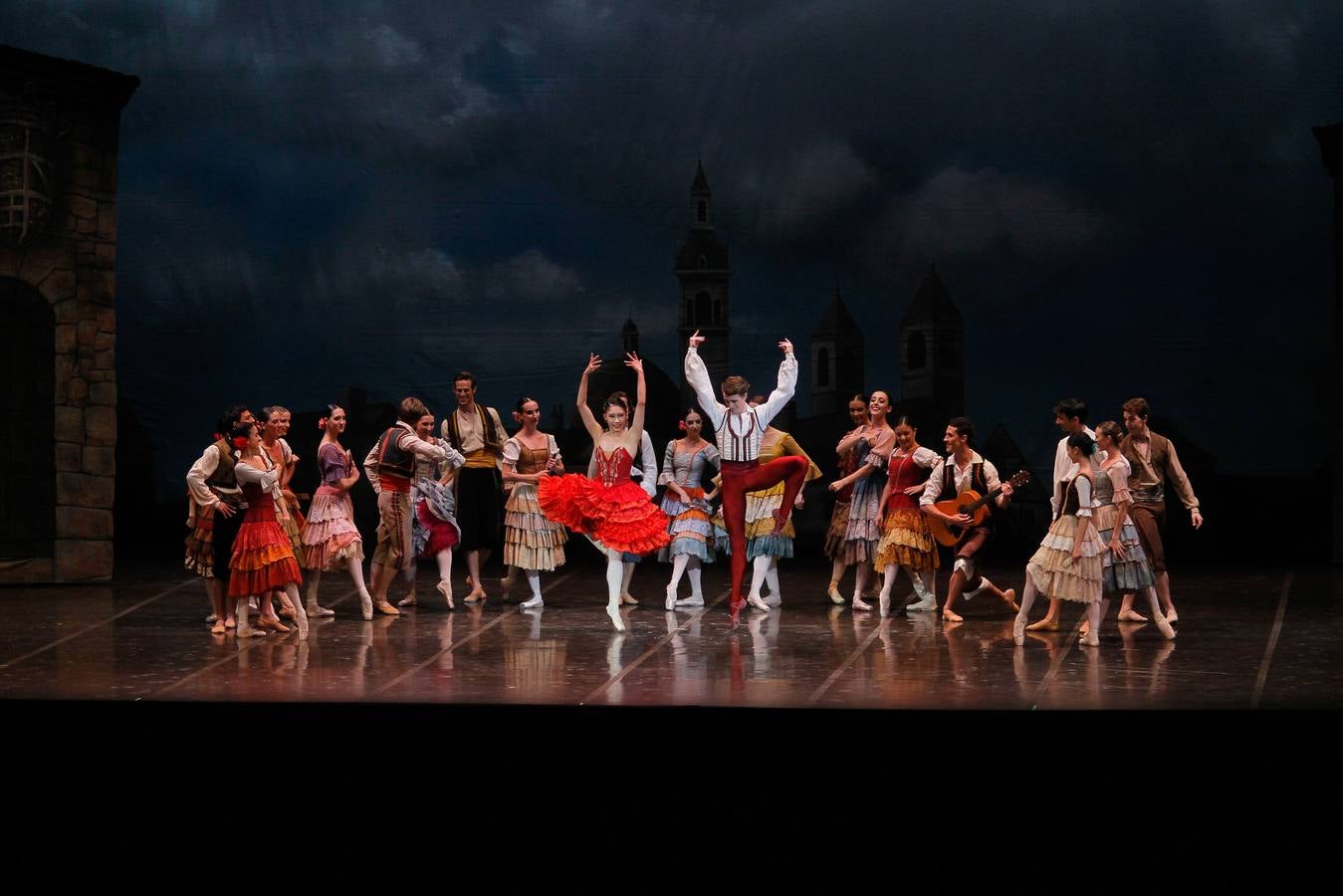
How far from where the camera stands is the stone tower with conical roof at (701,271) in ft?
41.7

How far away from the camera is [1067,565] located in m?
7.73

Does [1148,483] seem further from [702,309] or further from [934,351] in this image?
[702,309]

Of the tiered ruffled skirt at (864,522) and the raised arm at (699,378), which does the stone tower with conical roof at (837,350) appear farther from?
the raised arm at (699,378)

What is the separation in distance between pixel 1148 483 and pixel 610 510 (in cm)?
282

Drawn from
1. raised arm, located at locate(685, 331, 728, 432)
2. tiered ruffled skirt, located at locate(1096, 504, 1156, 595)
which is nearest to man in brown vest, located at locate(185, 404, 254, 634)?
raised arm, located at locate(685, 331, 728, 432)

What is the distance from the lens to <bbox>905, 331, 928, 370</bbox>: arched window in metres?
12.9

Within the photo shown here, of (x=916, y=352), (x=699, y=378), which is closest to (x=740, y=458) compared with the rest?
(x=699, y=378)

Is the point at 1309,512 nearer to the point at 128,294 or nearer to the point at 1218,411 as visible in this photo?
the point at 1218,411

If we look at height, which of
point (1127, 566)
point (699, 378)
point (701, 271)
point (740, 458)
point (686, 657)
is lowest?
point (686, 657)

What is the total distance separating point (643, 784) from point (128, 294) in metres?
8.17

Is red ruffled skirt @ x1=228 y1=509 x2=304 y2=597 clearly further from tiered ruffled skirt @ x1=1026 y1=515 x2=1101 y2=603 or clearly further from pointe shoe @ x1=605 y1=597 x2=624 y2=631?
tiered ruffled skirt @ x1=1026 y1=515 x2=1101 y2=603

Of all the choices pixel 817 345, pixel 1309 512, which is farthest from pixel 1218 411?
pixel 817 345

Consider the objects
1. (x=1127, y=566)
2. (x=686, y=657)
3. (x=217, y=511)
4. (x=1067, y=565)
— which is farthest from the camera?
(x=217, y=511)

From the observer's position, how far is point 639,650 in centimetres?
783
